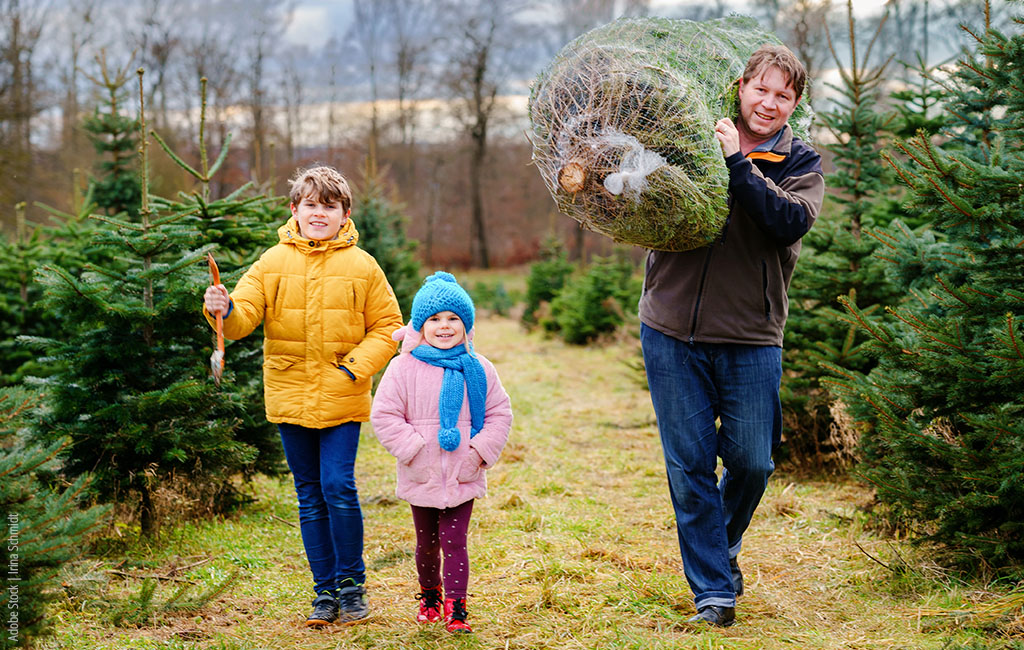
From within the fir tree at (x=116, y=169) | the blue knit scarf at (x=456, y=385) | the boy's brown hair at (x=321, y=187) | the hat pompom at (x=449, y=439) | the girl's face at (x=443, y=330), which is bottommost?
the hat pompom at (x=449, y=439)

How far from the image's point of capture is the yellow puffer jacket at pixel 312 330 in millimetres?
3580

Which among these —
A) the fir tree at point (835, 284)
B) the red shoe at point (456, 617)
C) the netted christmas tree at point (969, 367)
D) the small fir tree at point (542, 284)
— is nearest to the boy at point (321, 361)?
the red shoe at point (456, 617)

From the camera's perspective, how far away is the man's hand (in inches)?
118

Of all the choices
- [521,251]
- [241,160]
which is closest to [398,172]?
[521,251]

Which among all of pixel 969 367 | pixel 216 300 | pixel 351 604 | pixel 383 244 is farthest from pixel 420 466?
pixel 383 244

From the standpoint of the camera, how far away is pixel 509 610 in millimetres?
3709

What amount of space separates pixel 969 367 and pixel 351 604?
111 inches

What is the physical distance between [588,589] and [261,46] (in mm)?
27992

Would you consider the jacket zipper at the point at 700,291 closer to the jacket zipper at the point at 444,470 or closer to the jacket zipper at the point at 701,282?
the jacket zipper at the point at 701,282

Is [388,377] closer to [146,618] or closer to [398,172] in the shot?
[146,618]

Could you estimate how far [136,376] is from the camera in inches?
182

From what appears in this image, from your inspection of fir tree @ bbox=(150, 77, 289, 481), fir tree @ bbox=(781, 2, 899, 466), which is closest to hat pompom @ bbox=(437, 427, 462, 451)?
fir tree @ bbox=(150, 77, 289, 481)

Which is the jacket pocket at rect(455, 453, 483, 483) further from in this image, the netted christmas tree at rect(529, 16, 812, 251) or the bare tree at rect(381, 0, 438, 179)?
the bare tree at rect(381, 0, 438, 179)

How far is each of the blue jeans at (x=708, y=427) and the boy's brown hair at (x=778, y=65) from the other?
1051 millimetres
